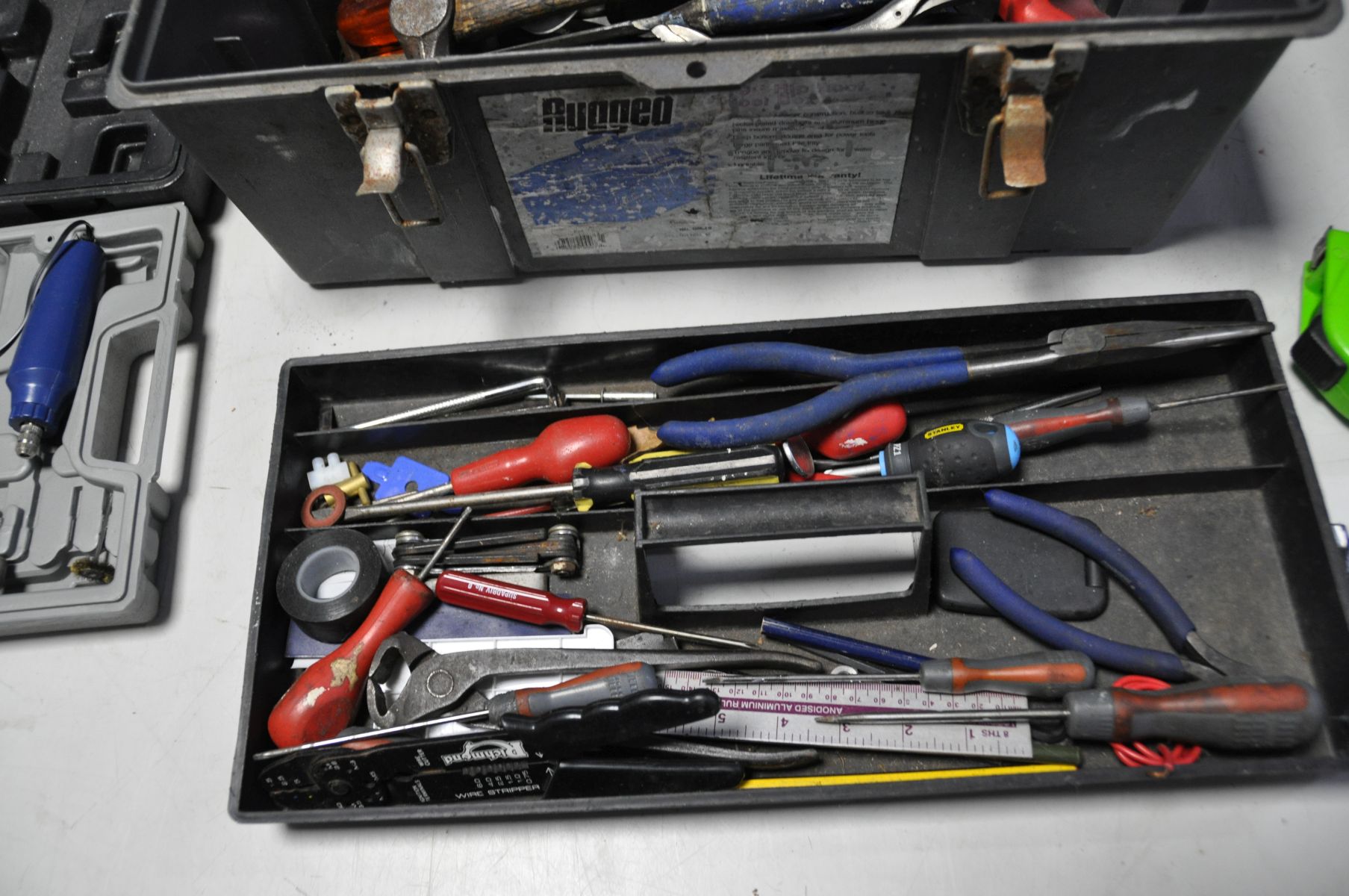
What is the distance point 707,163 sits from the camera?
1169 millimetres

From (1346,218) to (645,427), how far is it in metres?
0.95

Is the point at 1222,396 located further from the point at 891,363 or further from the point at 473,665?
the point at 473,665

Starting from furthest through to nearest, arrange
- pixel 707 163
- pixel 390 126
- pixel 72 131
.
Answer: pixel 72 131 → pixel 707 163 → pixel 390 126

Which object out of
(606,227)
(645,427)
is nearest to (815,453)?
(645,427)

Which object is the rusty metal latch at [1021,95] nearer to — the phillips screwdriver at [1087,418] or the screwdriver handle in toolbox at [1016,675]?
the phillips screwdriver at [1087,418]

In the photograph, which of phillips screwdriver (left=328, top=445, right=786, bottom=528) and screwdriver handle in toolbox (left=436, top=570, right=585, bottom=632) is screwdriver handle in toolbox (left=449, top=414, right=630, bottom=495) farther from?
screwdriver handle in toolbox (left=436, top=570, right=585, bottom=632)

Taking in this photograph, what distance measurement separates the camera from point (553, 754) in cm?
101

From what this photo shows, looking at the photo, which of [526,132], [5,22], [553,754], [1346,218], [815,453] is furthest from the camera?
[5,22]

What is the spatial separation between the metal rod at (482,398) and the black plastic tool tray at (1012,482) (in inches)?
0.7

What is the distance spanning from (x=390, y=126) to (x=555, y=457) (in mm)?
398

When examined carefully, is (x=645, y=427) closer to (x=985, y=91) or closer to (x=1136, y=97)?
(x=985, y=91)

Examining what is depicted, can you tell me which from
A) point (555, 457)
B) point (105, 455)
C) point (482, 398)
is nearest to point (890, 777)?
point (555, 457)

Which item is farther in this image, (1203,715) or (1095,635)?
(1095,635)

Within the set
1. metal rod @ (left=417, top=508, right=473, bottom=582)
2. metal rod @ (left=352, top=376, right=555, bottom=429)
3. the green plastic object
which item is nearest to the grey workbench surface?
the green plastic object
